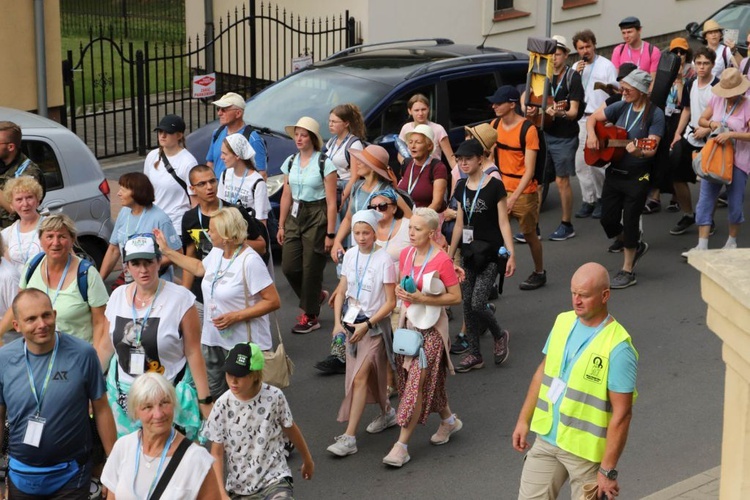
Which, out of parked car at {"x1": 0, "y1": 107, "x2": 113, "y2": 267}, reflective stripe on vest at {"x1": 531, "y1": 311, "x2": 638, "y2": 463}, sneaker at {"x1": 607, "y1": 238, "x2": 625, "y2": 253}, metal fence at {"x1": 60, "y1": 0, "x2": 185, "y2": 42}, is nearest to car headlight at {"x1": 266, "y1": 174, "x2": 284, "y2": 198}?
parked car at {"x1": 0, "y1": 107, "x2": 113, "y2": 267}

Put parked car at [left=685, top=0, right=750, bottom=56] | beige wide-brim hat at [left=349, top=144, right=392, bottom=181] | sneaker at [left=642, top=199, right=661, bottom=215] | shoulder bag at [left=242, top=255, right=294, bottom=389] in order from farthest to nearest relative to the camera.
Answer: parked car at [left=685, top=0, right=750, bottom=56] → sneaker at [left=642, top=199, right=661, bottom=215] → beige wide-brim hat at [left=349, top=144, right=392, bottom=181] → shoulder bag at [left=242, top=255, right=294, bottom=389]

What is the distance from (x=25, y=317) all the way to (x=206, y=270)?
1831 millimetres

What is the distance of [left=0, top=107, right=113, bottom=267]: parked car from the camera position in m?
10.3

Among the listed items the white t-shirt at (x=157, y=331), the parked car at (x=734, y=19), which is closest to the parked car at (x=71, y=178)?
the white t-shirt at (x=157, y=331)

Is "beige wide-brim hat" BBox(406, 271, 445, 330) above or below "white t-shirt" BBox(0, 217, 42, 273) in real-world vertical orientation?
below

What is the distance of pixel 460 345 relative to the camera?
977 cm

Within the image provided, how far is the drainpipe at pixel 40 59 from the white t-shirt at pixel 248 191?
6736 millimetres

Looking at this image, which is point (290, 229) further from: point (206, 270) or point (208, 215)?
→ point (206, 270)

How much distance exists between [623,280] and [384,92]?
314 cm

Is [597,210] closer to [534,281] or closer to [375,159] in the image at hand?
[534,281]

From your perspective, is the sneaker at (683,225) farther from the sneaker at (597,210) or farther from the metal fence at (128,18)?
A: the metal fence at (128,18)

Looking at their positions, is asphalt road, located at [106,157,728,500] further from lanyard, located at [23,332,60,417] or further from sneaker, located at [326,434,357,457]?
lanyard, located at [23,332,60,417]

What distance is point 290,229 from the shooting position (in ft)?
33.9

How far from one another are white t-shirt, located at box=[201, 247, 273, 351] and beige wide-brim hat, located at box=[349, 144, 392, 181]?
5.80 ft
